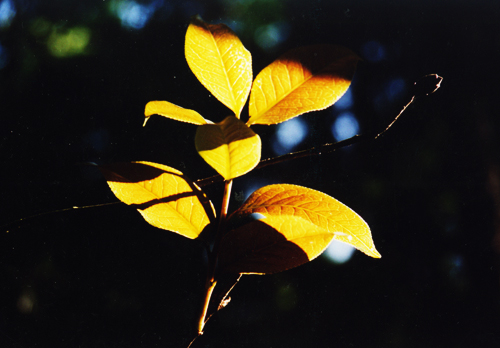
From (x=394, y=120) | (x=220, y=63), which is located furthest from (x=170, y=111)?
(x=394, y=120)

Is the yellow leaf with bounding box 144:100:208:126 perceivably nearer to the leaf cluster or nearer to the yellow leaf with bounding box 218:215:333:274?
the leaf cluster

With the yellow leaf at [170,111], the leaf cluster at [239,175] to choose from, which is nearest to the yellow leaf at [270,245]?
the leaf cluster at [239,175]

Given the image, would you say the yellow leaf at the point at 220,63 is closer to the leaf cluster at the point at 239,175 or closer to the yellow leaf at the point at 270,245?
the leaf cluster at the point at 239,175

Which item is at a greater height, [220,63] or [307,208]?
[220,63]

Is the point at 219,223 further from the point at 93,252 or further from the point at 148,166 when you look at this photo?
the point at 93,252

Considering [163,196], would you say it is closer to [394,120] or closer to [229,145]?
[229,145]
